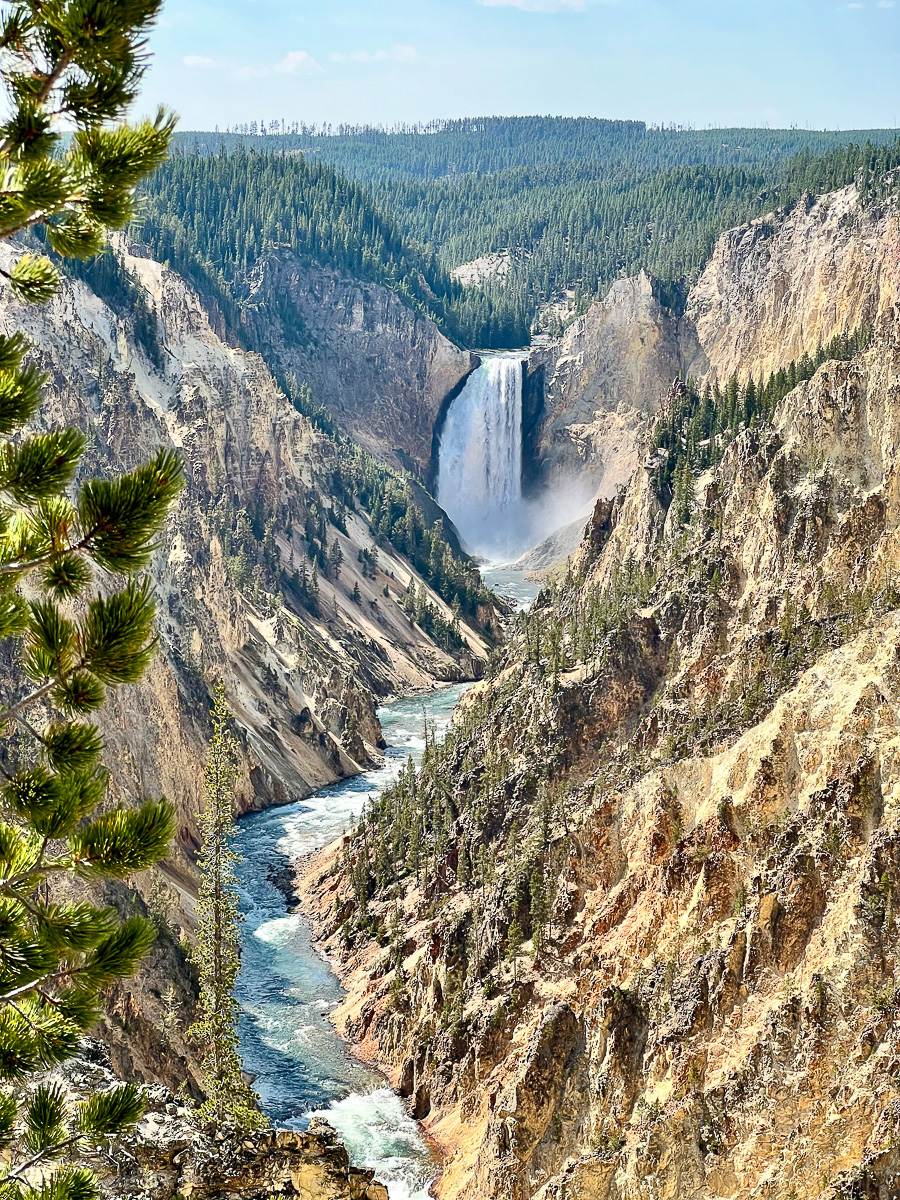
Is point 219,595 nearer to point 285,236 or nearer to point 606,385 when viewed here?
point 606,385

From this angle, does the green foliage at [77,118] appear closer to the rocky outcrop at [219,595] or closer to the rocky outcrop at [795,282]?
the rocky outcrop at [219,595]

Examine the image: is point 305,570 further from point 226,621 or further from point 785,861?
point 785,861

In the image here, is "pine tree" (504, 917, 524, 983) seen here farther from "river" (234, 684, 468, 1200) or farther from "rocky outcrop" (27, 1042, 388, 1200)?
"rocky outcrop" (27, 1042, 388, 1200)

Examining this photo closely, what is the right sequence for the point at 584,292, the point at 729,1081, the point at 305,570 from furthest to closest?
the point at 584,292 → the point at 305,570 → the point at 729,1081

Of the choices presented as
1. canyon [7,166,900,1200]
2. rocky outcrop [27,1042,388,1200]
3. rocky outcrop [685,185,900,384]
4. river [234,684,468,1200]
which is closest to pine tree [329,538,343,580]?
canyon [7,166,900,1200]

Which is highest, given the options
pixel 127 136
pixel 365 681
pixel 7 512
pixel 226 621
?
pixel 127 136

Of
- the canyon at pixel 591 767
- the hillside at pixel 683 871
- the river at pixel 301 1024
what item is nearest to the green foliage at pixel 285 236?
the canyon at pixel 591 767

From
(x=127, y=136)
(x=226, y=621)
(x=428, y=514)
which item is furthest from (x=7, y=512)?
(x=428, y=514)
